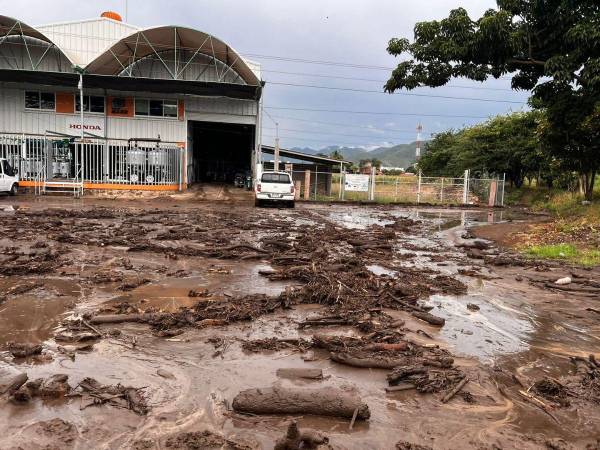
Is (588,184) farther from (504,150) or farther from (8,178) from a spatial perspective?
(8,178)

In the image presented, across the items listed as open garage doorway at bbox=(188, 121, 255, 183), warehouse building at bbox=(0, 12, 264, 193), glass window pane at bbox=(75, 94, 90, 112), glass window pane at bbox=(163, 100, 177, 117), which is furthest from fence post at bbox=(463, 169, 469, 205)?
glass window pane at bbox=(75, 94, 90, 112)

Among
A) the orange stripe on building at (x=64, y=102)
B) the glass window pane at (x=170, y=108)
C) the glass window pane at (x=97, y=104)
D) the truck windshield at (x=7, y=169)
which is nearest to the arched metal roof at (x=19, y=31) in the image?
the orange stripe on building at (x=64, y=102)

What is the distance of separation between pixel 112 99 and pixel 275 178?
15.6 m

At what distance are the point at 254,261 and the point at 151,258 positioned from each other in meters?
2.13

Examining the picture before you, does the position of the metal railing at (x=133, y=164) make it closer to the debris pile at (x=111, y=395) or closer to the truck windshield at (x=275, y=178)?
the truck windshield at (x=275, y=178)

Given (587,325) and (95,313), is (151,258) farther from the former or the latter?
(587,325)

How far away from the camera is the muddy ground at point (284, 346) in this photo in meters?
3.78

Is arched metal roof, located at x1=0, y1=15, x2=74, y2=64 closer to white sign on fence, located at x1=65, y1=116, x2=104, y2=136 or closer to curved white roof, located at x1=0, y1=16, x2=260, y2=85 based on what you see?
curved white roof, located at x1=0, y1=16, x2=260, y2=85

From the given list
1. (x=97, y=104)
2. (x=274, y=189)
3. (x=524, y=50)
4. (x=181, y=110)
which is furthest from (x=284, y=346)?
(x=97, y=104)

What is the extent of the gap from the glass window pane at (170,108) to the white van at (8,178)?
10.4 metres

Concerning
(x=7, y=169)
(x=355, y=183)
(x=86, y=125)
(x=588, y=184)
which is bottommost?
(x=355, y=183)

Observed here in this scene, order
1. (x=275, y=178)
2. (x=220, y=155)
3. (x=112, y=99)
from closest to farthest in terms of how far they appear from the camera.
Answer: (x=275, y=178) < (x=112, y=99) < (x=220, y=155)

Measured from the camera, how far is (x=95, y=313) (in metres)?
6.36

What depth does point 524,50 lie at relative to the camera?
52.0 feet
